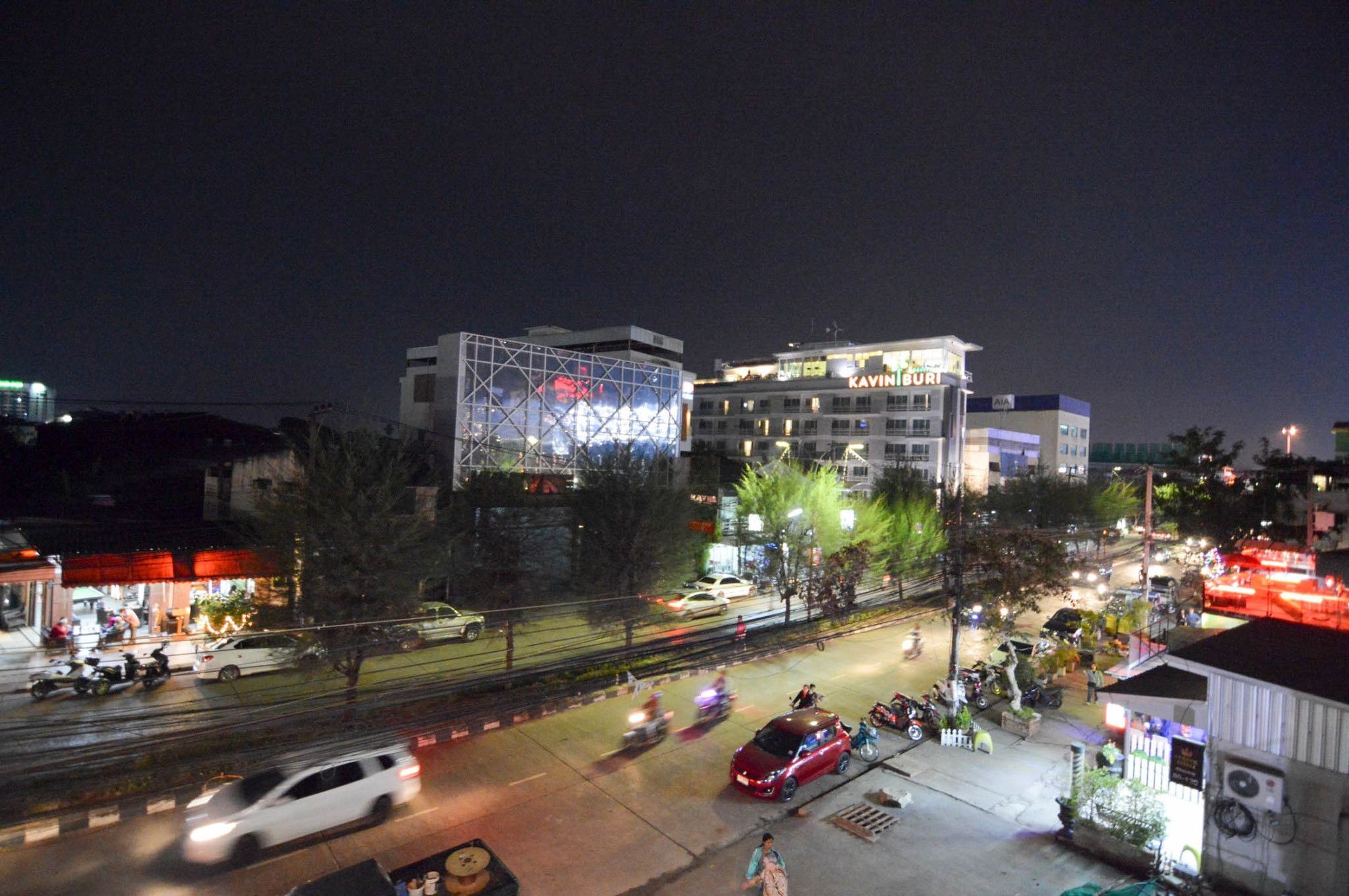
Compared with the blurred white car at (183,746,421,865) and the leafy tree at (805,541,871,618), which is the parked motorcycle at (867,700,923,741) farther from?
the blurred white car at (183,746,421,865)

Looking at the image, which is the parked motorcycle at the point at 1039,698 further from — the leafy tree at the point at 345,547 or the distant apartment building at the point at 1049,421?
the distant apartment building at the point at 1049,421

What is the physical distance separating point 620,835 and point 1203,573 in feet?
96.5

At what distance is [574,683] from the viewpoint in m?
16.8

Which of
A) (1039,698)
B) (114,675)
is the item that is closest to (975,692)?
(1039,698)

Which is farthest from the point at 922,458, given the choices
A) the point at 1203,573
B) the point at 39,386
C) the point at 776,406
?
the point at 39,386

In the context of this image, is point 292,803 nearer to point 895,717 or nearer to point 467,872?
point 467,872

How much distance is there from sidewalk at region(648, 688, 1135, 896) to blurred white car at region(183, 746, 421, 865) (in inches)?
182

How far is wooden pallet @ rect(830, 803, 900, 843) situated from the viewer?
10.8m

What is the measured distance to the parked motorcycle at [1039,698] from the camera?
16.9 m

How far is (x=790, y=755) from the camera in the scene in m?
12.1

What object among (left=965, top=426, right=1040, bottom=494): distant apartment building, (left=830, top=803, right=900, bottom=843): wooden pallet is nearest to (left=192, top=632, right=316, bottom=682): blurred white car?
(left=830, top=803, right=900, bottom=843): wooden pallet

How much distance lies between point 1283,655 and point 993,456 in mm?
57768

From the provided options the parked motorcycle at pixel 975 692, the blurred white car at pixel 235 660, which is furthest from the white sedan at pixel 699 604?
Result: the blurred white car at pixel 235 660

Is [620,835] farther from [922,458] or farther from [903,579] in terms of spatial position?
[922,458]
